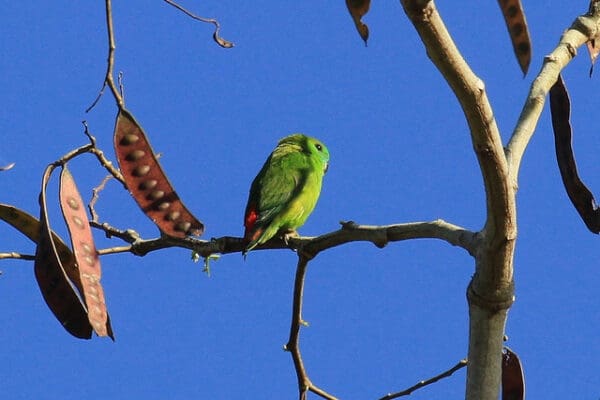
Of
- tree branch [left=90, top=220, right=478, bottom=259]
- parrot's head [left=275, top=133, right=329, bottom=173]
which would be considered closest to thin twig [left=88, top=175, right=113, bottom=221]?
tree branch [left=90, top=220, right=478, bottom=259]

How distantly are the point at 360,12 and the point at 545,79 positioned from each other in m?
1.32

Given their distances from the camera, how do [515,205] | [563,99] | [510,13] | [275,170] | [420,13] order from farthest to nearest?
[275,170]
[563,99]
[510,13]
[515,205]
[420,13]

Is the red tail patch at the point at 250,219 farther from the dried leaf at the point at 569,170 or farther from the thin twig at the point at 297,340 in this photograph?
the dried leaf at the point at 569,170

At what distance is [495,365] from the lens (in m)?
2.80

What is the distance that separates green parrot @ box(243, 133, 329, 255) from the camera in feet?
18.1

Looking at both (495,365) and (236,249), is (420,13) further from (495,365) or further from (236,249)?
(236,249)

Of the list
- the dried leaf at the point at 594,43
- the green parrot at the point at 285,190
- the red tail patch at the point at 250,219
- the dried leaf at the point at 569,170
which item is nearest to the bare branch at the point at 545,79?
the dried leaf at the point at 594,43

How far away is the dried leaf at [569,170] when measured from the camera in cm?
347

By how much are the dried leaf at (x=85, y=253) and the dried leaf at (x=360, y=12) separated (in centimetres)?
100

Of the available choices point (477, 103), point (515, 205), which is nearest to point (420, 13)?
point (477, 103)

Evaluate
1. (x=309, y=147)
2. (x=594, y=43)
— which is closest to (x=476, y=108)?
(x=594, y=43)

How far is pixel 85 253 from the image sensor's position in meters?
2.89

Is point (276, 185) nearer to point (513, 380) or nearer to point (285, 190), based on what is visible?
point (285, 190)

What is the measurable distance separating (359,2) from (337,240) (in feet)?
3.81
